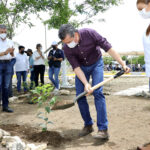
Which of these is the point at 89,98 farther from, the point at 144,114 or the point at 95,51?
Answer: the point at 95,51

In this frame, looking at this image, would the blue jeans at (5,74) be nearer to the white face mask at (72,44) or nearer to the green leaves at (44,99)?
the green leaves at (44,99)

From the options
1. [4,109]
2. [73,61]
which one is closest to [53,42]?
[4,109]

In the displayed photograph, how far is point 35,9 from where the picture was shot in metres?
7.64

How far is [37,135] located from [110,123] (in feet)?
4.28

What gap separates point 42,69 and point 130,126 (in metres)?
4.65

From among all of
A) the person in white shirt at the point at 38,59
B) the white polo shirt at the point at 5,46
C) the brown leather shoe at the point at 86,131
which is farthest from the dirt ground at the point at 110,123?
the person in white shirt at the point at 38,59

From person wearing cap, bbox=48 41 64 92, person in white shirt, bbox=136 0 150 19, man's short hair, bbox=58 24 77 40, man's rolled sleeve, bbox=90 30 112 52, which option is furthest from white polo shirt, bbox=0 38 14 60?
person in white shirt, bbox=136 0 150 19

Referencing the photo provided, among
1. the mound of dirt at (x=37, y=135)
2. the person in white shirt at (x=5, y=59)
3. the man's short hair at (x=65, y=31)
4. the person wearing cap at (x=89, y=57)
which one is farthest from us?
the person in white shirt at (x=5, y=59)

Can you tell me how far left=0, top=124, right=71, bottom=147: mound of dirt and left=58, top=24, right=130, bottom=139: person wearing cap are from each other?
0.53 m

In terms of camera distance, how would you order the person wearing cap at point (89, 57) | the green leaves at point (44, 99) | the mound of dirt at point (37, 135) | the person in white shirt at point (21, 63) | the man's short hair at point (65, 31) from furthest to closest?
the person in white shirt at point (21, 63) → the green leaves at point (44, 99) → the mound of dirt at point (37, 135) → the person wearing cap at point (89, 57) → the man's short hair at point (65, 31)

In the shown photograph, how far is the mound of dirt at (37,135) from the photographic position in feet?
9.81

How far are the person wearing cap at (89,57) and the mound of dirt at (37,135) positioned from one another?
0.53m

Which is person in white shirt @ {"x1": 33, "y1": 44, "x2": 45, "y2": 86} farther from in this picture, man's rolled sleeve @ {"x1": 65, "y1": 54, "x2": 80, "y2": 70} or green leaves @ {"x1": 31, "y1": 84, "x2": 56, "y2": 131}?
man's rolled sleeve @ {"x1": 65, "y1": 54, "x2": 80, "y2": 70}

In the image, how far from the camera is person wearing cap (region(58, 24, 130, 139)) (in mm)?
2881
